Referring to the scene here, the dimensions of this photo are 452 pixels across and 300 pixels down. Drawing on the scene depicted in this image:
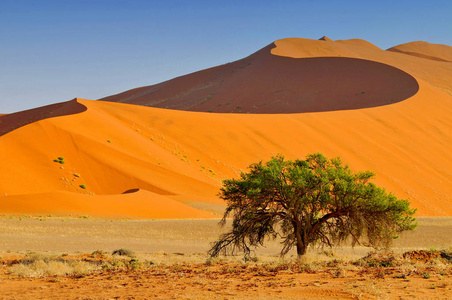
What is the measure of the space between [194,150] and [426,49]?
104861 mm

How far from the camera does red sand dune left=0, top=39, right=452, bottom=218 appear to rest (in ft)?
106

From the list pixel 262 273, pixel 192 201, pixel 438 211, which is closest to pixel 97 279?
pixel 262 273

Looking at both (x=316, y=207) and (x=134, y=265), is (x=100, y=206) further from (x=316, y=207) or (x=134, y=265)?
(x=316, y=207)

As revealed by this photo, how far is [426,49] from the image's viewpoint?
13088 centimetres

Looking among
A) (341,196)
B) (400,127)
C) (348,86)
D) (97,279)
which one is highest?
(348,86)

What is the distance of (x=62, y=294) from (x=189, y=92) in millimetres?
90534

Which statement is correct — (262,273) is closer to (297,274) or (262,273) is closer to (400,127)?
(297,274)

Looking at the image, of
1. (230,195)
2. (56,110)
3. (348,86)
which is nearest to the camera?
(230,195)

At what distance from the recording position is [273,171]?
16031mm

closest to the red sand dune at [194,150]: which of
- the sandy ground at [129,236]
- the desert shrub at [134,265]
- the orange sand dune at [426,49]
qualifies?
the sandy ground at [129,236]

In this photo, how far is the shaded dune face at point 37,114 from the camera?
168ft

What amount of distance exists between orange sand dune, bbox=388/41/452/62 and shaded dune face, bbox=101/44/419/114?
45.2m

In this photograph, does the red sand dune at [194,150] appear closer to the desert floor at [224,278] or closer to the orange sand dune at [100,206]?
the orange sand dune at [100,206]

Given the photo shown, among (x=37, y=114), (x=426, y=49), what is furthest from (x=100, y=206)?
(x=426, y=49)
